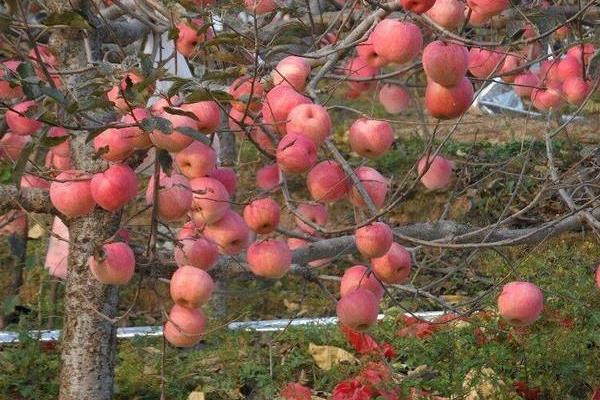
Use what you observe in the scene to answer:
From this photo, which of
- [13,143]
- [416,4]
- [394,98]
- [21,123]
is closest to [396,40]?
[416,4]

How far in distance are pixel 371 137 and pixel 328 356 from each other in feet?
5.27

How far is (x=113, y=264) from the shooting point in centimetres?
209

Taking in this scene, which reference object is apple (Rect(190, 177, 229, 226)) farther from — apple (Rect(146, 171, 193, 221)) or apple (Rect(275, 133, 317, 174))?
apple (Rect(275, 133, 317, 174))

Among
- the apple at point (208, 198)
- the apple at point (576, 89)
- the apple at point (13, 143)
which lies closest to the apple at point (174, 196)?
the apple at point (208, 198)

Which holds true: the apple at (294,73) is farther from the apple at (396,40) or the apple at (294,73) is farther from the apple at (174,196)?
the apple at (174,196)

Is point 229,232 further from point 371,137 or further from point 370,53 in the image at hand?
point 370,53

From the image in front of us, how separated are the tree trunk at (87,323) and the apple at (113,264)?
501 millimetres

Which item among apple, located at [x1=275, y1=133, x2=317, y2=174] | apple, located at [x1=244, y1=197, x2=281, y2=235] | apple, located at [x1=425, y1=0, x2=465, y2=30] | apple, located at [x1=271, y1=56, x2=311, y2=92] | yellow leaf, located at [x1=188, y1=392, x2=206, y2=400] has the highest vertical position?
apple, located at [x1=425, y1=0, x2=465, y2=30]

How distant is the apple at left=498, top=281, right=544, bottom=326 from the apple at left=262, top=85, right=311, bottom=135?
0.71 meters

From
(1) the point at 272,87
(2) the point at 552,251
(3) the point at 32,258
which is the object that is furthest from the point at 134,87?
(3) the point at 32,258

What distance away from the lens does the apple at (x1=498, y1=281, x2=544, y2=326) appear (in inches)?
93.3

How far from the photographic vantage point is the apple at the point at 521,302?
237cm

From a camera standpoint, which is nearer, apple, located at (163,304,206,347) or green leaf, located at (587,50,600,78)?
apple, located at (163,304,206,347)

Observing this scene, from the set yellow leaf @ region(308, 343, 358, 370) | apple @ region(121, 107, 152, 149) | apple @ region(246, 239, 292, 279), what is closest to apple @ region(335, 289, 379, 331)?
apple @ region(246, 239, 292, 279)
